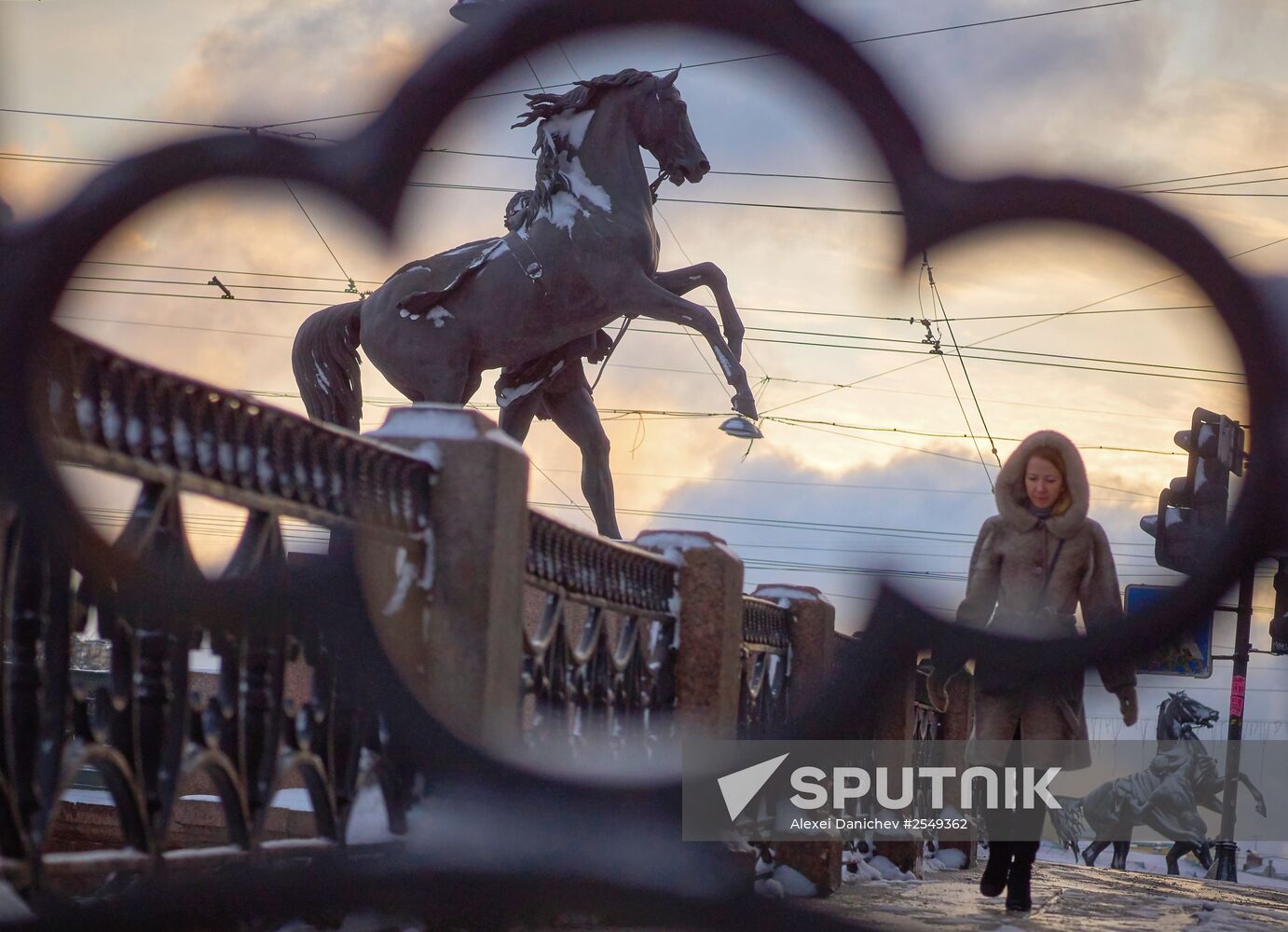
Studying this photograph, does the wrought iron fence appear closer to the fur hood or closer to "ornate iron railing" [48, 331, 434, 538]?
"ornate iron railing" [48, 331, 434, 538]

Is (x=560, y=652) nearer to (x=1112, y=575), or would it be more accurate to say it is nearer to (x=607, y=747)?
(x=607, y=747)

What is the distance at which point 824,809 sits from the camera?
305 inches

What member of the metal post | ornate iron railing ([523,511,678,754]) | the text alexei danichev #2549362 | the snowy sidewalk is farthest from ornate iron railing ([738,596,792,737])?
the metal post

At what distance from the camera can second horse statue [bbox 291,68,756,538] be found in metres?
8.83

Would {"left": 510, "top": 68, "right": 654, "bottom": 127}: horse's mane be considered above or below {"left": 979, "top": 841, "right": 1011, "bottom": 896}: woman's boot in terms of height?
above

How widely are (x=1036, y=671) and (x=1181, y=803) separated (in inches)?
759

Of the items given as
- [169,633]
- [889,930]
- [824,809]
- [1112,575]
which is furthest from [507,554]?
[824,809]

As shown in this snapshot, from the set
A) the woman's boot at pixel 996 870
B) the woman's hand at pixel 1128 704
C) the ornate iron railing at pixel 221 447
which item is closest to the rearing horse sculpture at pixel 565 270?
the woman's boot at pixel 996 870

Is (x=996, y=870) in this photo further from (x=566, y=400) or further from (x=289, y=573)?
(x=566, y=400)

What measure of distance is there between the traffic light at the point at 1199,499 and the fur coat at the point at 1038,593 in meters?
0.25

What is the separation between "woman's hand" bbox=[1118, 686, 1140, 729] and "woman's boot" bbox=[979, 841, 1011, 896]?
0.87 meters

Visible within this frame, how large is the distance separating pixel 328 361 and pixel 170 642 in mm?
6372

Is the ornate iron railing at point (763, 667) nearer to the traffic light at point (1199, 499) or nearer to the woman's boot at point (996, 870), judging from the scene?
the woman's boot at point (996, 870)

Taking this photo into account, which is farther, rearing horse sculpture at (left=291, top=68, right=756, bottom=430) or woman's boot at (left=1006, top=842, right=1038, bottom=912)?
rearing horse sculpture at (left=291, top=68, right=756, bottom=430)
